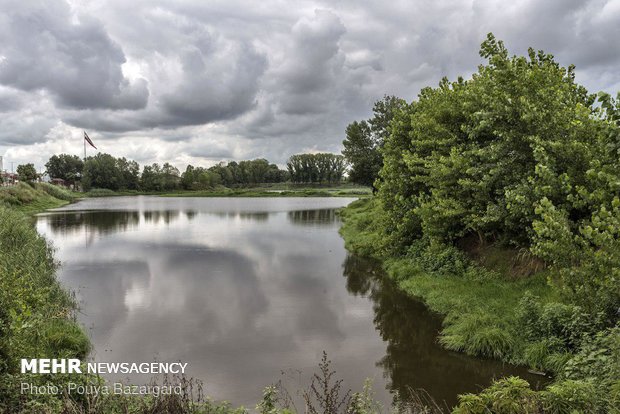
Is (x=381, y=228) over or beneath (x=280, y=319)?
over

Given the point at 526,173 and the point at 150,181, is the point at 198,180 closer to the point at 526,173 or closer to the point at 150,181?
the point at 150,181

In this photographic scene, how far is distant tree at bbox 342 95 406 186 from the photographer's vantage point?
2128 inches

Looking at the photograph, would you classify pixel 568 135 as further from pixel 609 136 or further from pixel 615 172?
pixel 609 136

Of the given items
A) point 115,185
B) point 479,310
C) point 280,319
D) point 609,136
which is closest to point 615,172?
point 609,136

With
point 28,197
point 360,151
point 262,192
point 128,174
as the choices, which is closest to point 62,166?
point 128,174

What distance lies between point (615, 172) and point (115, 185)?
593ft

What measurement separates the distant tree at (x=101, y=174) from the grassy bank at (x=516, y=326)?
540ft

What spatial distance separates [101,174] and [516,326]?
579 feet

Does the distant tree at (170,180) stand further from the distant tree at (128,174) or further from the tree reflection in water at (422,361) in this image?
the tree reflection in water at (422,361)

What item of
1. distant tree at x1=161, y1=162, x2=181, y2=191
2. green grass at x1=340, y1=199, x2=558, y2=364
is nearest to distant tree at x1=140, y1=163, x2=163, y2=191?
distant tree at x1=161, y1=162, x2=181, y2=191

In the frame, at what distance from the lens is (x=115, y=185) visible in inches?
6639

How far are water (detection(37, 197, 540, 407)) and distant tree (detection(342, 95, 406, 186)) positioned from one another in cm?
2459

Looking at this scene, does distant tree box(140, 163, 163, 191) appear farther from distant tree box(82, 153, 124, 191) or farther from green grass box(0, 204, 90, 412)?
green grass box(0, 204, 90, 412)

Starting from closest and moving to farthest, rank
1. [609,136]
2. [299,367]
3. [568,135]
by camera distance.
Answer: [609,136] < [299,367] < [568,135]
